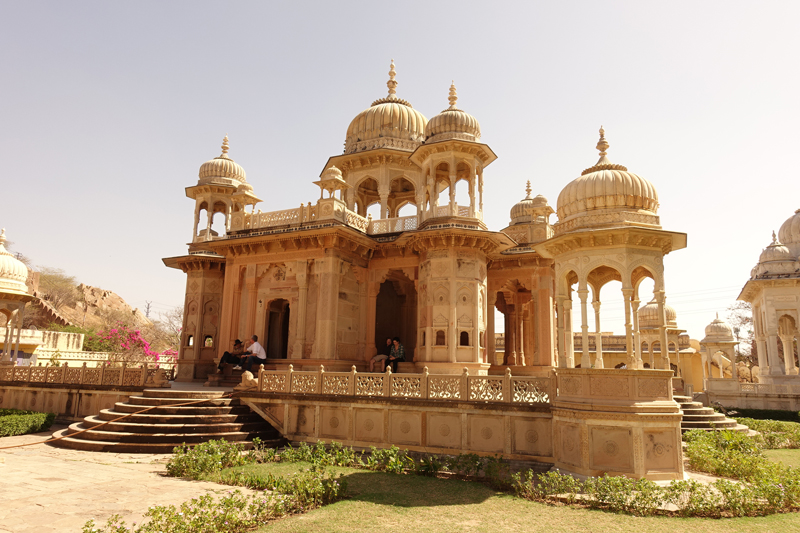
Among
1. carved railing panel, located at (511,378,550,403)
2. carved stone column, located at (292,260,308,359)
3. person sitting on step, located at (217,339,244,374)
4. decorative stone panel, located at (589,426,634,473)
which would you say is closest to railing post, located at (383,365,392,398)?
carved railing panel, located at (511,378,550,403)

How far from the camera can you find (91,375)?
61.5 ft

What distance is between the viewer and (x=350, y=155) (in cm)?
2384

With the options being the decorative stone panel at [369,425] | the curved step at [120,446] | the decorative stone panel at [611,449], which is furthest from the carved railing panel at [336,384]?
the decorative stone panel at [611,449]

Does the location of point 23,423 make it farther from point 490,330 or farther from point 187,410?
point 490,330

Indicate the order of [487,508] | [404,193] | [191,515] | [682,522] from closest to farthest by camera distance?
[191,515]
[682,522]
[487,508]
[404,193]

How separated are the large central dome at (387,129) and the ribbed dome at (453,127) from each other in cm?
312

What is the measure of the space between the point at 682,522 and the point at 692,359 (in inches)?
1459

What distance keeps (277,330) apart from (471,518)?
55.1 feet

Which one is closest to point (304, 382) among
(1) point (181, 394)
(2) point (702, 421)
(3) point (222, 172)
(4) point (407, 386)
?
(4) point (407, 386)

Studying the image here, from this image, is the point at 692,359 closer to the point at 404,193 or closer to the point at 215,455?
the point at 404,193

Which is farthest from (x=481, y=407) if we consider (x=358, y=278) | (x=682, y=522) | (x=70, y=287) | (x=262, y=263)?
(x=70, y=287)

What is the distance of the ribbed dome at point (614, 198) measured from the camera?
12211mm

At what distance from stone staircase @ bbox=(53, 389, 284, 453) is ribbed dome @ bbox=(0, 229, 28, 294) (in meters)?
10.8

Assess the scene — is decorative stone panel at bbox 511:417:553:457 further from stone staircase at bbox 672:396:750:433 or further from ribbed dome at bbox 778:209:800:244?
ribbed dome at bbox 778:209:800:244
